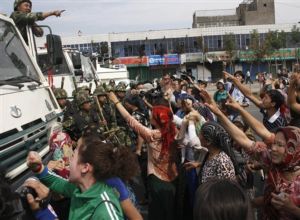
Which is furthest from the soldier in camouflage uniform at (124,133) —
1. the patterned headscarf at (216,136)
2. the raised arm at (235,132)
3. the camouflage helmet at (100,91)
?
the raised arm at (235,132)

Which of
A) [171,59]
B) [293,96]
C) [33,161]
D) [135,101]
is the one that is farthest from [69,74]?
[171,59]

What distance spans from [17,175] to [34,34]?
3262 mm

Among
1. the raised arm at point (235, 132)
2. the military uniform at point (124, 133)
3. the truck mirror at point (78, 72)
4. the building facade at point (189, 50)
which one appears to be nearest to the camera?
the raised arm at point (235, 132)

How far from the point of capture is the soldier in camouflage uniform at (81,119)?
589cm

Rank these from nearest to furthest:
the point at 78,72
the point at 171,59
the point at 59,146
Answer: the point at 59,146 → the point at 78,72 → the point at 171,59

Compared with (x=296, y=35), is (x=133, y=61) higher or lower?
lower

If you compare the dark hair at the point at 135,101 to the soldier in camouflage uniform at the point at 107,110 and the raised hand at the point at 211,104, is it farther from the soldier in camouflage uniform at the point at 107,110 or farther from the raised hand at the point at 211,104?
the raised hand at the point at 211,104

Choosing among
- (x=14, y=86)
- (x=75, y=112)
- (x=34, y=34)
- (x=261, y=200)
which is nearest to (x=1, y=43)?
(x=14, y=86)

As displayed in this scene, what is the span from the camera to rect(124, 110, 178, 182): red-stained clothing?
475 cm

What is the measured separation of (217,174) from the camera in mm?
4164

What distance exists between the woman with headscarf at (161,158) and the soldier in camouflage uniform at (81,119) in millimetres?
1195

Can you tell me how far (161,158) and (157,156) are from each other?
0.05m

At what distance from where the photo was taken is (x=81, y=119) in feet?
19.9

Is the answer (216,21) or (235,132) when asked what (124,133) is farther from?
(216,21)
